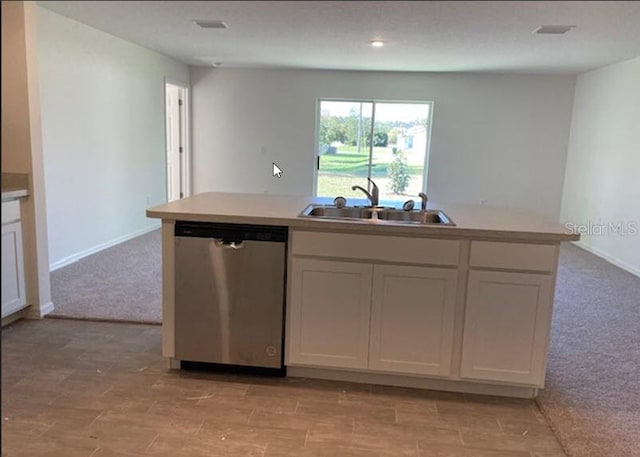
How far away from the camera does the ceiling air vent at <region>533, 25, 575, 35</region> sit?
3.82 m

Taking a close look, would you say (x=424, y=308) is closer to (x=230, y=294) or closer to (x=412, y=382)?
(x=412, y=382)

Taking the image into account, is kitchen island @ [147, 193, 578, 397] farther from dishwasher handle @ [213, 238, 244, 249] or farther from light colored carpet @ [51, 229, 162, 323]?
light colored carpet @ [51, 229, 162, 323]

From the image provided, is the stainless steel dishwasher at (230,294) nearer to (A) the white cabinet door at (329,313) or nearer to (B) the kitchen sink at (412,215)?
(A) the white cabinet door at (329,313)

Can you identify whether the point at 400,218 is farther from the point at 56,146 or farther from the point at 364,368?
the point at 56,146

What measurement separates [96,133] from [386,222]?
3.80 m

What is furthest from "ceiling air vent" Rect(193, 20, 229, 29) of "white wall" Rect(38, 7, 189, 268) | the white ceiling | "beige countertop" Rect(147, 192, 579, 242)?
"beige countertop" Rect(147, 192, 579, 242)

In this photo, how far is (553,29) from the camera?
12.9 feet

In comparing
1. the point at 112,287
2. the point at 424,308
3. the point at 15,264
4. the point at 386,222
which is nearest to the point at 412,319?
the point at 424,308

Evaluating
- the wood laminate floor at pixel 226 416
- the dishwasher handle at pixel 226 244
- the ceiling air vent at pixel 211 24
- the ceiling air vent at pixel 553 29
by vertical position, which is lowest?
the wood laminate floor at pixel 226 416

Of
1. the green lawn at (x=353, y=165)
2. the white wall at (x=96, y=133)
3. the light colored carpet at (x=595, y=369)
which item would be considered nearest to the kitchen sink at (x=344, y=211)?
the light colored carpet at (x=595, y=369)

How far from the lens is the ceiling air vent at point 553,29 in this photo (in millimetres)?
3824

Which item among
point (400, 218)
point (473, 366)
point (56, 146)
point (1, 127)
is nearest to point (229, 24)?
point (56, 146)

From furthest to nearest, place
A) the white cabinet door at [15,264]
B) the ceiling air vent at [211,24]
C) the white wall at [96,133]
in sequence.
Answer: the white wall at [96,133] < the ceiling air vent at [211,24] < the white cabinet door at [15,264]

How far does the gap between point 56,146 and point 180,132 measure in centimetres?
302
